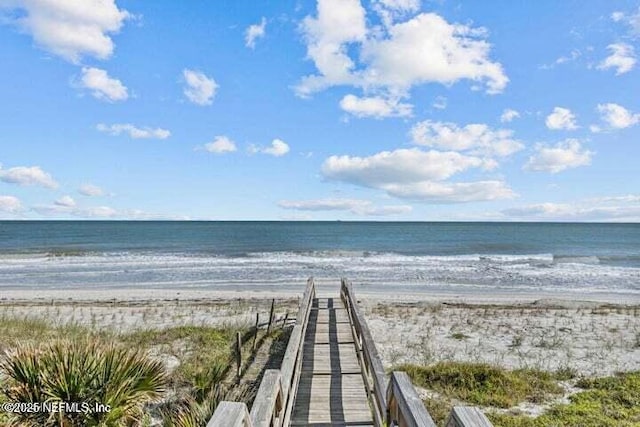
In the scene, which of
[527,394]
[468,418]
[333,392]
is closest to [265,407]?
[468,418]

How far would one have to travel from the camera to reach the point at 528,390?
820cm

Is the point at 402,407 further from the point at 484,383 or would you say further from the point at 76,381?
the point at 484,383

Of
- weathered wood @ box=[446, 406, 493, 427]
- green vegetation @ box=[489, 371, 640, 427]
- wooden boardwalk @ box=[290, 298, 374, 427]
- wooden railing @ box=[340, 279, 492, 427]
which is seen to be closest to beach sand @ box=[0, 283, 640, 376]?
green vegetation @ box=[489, 371, 640, 427]

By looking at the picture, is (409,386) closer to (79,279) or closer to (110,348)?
(110,348)

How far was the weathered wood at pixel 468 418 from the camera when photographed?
6.58 feet

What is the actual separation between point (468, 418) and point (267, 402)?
67.6 inches

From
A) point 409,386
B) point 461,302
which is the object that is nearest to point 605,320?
point 461,302

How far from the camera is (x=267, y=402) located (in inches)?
128

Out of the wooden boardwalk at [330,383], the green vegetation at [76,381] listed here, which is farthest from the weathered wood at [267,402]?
the green vegetation at [76,381]

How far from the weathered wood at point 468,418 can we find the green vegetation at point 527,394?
5.41m

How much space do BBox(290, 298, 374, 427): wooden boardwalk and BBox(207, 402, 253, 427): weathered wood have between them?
333cm

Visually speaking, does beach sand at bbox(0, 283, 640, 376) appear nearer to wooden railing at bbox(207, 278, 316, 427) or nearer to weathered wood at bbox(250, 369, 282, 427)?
wooden railing at bbox(207, 278, 316, 427)

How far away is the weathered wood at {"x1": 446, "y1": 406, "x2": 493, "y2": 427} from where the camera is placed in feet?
6.58

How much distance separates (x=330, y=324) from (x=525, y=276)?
23.3 meters
